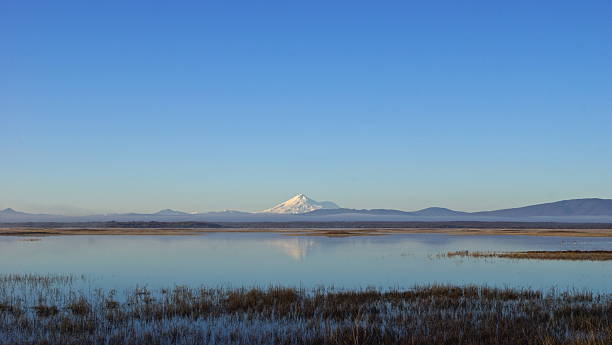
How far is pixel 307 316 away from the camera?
20.5m

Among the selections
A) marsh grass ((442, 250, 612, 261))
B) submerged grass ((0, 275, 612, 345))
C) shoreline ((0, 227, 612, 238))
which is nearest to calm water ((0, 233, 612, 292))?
marsh grass ((442, 250, 612, 261))

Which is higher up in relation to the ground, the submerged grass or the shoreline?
the shoreline

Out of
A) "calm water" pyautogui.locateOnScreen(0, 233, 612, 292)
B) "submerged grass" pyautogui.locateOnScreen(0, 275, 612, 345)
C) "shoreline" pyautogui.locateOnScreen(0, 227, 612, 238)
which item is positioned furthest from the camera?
"shoreline" pyautogui.locateOnScreen(0, 227, 612, 238)

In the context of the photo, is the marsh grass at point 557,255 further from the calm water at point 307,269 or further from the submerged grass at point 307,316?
the submerged grass at point 307,316

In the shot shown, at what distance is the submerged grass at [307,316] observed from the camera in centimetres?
1692

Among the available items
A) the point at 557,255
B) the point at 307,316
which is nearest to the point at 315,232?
the point at 557,255

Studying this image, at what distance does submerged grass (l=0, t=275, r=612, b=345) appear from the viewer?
16.9 m

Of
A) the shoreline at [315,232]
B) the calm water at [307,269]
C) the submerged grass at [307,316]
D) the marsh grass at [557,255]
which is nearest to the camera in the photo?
the submerged grass at [307,316]

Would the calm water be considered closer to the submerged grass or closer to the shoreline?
the submerged grass

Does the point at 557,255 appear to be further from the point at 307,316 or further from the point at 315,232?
the point at 315,232

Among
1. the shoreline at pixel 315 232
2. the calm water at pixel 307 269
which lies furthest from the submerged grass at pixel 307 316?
the shoreline at pixel 315 232

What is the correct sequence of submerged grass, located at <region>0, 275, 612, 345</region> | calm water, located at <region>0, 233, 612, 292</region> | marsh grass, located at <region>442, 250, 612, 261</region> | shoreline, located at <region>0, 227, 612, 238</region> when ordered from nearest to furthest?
submerged grass, located at <region>0, 275, 612, 345</region>, calm water, located at <region>0, 233, 612, 292</region>, marsh grass, located at <region>442, 250, 612, 261</region>, shoreline, located at <region>0, 227, 612, 238</region>

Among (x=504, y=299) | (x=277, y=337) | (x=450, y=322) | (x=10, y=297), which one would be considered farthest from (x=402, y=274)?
(x=10, y=297)

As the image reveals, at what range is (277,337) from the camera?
17219 millimetres
